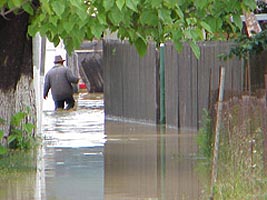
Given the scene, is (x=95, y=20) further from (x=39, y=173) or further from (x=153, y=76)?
(x=153, y=76)

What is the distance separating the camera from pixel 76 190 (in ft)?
41.9

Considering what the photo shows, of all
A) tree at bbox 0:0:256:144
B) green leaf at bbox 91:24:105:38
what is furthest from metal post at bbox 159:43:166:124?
green leaf at bbox 91:24:105:38

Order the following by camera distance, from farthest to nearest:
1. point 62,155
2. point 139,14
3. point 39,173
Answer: point 62,155 → point 39,173 → point 139,14

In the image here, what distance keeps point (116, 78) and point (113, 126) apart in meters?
2.00

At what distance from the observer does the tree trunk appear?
47.8ft

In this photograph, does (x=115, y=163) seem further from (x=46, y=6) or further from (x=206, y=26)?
(x=46, y=6)

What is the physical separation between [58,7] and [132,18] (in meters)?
1.41

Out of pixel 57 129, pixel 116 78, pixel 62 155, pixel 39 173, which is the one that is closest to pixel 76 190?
pixel 39 173

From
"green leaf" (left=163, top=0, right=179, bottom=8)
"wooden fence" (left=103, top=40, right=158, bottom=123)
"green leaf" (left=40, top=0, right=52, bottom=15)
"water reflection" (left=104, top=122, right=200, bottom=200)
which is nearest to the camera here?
"green leaf" (left=40, top=0, right=52, bottom=15)

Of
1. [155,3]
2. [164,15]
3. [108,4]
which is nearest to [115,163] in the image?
[164,15]

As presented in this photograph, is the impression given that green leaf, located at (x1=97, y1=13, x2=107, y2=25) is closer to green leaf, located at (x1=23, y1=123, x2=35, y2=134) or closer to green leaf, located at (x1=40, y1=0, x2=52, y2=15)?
green leaf, located at (x1=40, y1=0, x2=52, y2=15)

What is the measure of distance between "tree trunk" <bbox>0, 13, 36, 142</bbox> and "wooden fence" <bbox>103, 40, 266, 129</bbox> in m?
3.39

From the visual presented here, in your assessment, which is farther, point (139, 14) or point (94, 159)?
point (94, 159)

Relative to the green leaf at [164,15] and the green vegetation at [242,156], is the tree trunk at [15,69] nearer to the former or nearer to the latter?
the green vegetation at [242,156]
